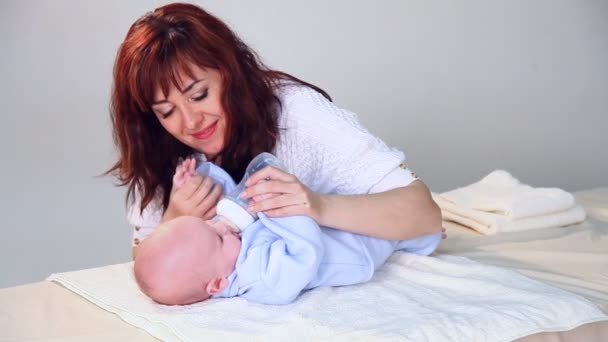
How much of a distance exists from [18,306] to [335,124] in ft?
2.60

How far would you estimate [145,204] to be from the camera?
220 centimetres

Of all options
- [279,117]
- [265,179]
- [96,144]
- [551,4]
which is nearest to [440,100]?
[551,4]

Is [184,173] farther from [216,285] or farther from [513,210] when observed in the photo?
[513,210]

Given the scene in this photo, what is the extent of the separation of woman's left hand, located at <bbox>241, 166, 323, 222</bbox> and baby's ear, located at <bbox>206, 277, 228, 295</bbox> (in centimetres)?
15

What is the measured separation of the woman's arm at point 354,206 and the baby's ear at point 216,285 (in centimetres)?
16

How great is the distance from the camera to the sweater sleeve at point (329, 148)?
201 cm

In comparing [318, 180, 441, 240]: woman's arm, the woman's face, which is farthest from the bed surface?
the woman's face

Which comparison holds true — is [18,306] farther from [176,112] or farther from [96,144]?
[96,144]

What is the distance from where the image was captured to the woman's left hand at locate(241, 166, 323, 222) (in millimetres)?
1775

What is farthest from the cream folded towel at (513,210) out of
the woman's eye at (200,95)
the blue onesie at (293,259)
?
the woman's eye at (200,95)

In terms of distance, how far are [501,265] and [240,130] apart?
2.27 ft

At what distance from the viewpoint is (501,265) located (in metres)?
2.11

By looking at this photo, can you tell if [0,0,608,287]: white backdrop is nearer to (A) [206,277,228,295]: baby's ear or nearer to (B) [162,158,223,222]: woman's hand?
(B) [162,158,223,222]: woman's hand

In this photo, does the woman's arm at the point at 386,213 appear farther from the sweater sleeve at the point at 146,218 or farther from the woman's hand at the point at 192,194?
the sweater sleeve at the point at 146,218
